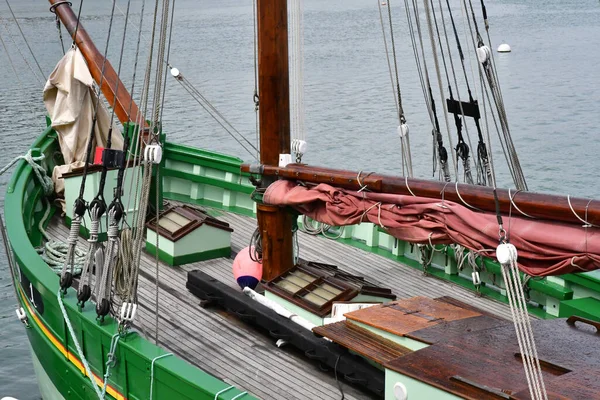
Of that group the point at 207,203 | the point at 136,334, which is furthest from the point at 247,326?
the point at 207,203

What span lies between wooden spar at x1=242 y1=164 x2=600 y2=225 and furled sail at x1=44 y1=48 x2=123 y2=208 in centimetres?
438

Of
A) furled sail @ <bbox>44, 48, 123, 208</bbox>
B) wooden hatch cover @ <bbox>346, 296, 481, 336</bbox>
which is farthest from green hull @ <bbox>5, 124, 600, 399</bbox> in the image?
wooden hatch cover @ <bbox>346, 296, 481, 336</bbox>

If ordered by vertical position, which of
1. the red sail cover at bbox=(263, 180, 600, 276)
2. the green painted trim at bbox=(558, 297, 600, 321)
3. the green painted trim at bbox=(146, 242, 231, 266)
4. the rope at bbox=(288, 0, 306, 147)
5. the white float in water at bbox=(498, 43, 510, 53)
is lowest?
the green painted trim at bbox=(558, 297, 600, 321)

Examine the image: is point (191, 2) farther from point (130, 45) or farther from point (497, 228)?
point (497, 228)

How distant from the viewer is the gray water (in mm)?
22656

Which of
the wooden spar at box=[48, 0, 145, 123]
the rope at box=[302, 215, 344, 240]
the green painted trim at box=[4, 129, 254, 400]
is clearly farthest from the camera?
the wooden spar at box=[48, 0, 145, 123]

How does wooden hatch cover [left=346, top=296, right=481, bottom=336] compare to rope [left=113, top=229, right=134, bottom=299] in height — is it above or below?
below

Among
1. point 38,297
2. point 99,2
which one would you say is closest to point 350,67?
point 38,297

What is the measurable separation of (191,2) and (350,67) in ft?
147

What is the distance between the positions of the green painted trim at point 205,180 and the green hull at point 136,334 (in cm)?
1

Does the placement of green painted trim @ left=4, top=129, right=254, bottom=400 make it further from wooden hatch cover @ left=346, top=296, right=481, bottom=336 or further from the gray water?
the gray water

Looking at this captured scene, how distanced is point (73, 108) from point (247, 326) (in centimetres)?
498

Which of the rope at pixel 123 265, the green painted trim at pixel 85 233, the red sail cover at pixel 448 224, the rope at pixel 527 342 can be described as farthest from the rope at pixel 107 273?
the rope at pixel 527 342

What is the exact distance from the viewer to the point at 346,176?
7227 mm
